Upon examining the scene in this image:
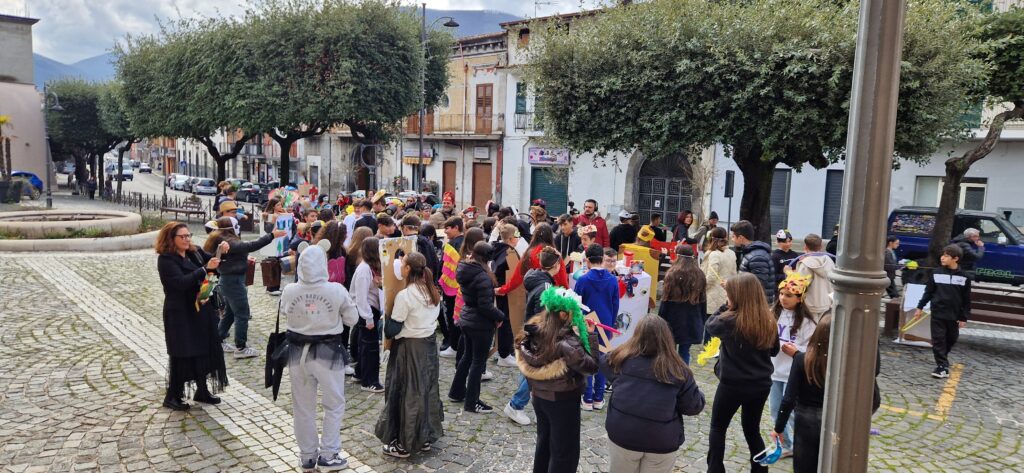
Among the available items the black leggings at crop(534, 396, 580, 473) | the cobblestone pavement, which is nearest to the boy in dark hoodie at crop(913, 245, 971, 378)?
the cobblestone pavement

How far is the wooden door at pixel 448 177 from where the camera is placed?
36.3 m

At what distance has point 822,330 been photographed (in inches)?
169

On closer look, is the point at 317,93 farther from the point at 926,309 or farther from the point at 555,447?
the point at 555,447

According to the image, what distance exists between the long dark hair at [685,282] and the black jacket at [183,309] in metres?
4.43

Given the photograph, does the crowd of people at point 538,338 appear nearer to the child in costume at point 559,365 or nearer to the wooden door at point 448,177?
the child in costume at point 559,365

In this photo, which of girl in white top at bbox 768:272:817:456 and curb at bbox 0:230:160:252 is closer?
girl in white top at bbox 768:272:817:456

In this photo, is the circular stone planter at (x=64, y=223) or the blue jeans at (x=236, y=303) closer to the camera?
the blue jeans at (x=236, y=303)

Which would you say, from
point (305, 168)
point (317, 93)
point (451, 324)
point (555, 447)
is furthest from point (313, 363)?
point (305, 168)

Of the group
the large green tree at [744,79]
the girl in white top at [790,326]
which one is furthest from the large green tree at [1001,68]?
the girl in white top at [790,326]

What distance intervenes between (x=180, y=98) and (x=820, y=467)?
2666 cm

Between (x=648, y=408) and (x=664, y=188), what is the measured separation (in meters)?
24.8

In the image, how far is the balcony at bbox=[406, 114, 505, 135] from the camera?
33719 mm

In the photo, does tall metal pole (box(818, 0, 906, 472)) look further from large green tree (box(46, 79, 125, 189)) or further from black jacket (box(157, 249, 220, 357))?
large green tree (box(46, 79, 125, 189))

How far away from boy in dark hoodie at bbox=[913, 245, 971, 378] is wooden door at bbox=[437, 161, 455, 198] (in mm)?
29171
